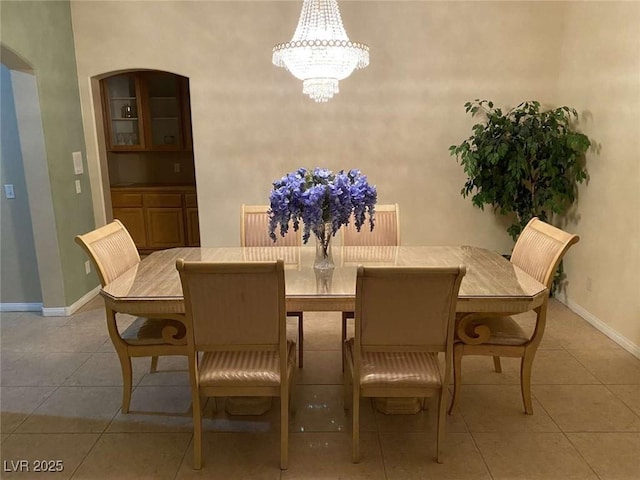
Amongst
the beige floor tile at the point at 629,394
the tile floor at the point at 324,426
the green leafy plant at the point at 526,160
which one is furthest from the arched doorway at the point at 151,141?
the beige floor tile at the point at 629,394

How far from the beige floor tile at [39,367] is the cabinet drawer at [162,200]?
2609 millimetres

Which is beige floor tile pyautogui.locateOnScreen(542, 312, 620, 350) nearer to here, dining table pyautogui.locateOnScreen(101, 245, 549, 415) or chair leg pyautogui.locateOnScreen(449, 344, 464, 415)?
dining table pyautogui.locateOnScreen(101, 245, 549, 415)

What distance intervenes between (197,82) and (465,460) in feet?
11.8

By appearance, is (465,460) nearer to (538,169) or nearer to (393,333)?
(393,333)

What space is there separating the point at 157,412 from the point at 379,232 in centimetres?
179

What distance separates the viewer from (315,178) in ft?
7.97

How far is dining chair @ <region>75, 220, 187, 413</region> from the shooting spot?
7.77ft

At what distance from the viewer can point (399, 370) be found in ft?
6.72

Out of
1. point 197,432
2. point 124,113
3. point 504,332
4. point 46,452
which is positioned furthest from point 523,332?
point 124,113

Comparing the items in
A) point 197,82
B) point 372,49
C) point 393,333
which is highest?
point 372,49

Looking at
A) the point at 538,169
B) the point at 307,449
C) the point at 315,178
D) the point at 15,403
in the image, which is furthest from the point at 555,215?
the point at 15,403

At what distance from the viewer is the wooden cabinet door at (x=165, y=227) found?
18.3ft

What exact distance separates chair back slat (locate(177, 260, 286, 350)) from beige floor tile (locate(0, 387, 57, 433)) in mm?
1311

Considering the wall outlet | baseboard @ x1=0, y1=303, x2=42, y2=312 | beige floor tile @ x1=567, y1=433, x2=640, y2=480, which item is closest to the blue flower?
beige floor tile @ x1=567, y1=433, x2=640, y2=480
